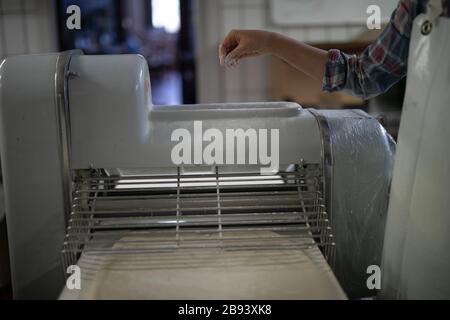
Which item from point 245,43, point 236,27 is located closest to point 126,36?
point 236,27

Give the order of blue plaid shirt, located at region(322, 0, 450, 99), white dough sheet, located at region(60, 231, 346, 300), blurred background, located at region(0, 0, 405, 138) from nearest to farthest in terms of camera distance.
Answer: white dough sheet, located at region(60, 231, 346, 300) < blue plaid shirt, located at region(322, 0, 450, 99) < blurred background, located at region(0, 0, 405, 138)

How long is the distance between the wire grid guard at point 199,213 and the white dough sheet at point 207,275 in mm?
16

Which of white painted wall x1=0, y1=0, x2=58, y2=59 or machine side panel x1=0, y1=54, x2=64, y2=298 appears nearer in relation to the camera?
machine side panel x1=0, y1=54, x2=64, y2=298

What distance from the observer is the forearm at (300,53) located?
36.1 inches

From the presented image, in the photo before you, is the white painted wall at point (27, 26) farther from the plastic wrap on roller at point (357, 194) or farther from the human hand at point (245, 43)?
the plastic wrap on roller at point (357, 194)

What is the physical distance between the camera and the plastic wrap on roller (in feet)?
2.85

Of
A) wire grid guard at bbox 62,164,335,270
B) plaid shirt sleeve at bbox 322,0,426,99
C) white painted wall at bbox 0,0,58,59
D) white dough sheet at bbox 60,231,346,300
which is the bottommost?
white dough sheet at bbox 60,231,346,300

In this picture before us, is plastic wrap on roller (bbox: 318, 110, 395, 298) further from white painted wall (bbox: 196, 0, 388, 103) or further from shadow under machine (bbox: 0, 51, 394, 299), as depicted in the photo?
white painted wall (bbox: 196, 0, 388, 103)

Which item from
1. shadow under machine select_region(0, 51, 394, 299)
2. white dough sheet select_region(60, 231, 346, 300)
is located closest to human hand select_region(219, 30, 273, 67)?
shadow under machine select_region(0, 51, 394, 299)

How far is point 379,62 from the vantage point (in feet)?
2.71

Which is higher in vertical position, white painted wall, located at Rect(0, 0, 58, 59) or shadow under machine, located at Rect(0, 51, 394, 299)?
white painted wall, located at Rect(0, 0, 58, 59)

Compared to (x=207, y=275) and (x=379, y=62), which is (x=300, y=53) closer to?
(x=379, y=62)
